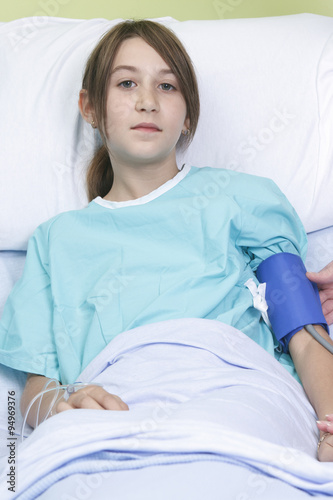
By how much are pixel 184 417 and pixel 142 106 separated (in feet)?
2.15

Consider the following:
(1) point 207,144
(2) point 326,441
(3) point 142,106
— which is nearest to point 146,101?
(3) point 142,106

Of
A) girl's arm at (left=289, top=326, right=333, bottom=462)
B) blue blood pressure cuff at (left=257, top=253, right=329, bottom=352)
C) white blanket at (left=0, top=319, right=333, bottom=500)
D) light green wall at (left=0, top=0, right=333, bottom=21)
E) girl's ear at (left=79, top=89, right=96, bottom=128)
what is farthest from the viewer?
light green wall at (left=0, top=0, right=333, bottom=21)

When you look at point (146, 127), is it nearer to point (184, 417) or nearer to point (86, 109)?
point (86, 109)

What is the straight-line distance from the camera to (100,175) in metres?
1.47

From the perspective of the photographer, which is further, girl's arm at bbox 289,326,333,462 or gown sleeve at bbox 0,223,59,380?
gown sleeve at bbox 0,223,59,380

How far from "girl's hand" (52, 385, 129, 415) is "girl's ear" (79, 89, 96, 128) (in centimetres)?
64

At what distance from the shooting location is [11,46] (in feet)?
5.01

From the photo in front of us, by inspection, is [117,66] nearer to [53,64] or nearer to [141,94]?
[141,94]

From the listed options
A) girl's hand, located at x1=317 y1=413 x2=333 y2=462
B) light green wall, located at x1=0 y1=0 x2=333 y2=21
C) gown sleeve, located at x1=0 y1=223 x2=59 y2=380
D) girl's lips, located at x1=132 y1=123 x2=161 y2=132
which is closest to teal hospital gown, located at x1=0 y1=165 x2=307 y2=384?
gown sleeve, located at x1=0 y1=223 x2=59 y2=380

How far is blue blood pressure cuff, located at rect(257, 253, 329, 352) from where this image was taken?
1.13m

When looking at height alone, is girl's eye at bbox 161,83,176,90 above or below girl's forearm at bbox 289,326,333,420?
above

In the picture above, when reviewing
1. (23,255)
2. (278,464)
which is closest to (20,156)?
(23,255)

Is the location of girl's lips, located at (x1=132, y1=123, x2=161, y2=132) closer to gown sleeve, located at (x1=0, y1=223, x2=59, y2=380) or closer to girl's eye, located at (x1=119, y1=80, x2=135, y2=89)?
girl's eye, located at (x1=119, y1=80, x2=135, y2=89)

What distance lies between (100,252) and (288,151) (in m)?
0.47
